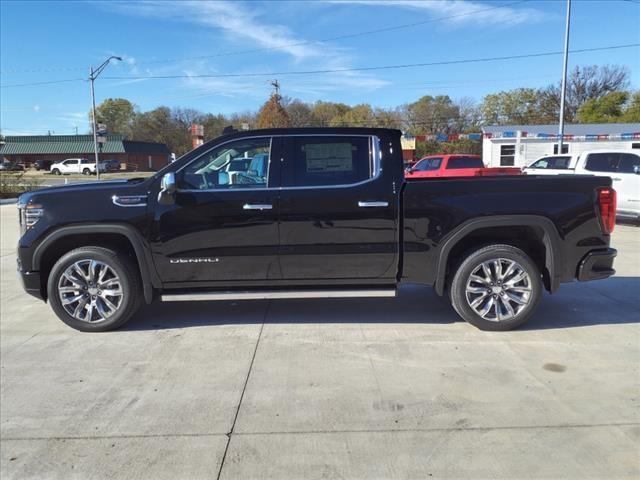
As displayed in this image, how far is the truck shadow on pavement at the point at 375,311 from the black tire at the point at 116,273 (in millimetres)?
229

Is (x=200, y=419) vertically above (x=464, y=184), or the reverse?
(x=464, y=184)

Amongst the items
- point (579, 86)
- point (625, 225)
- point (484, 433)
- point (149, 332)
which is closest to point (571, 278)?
point (484, 433)

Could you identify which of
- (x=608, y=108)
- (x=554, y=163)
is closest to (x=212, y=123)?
(x=608, y=108)

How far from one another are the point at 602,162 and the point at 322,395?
12625 millimetres

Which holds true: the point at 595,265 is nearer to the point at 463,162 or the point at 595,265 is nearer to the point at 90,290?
the point at 90,290

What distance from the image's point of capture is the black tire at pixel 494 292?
4.93 metres

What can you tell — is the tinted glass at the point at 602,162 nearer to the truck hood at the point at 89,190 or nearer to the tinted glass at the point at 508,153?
the truck hood at the point at 89,190

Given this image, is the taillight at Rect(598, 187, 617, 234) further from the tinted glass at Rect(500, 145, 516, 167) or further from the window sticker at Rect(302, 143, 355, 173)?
the tinted glass at Rect(500, 145, 516, 167)

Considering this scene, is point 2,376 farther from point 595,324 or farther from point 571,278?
point 595,324

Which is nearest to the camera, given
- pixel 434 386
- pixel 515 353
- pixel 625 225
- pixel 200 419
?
pixel 200 419

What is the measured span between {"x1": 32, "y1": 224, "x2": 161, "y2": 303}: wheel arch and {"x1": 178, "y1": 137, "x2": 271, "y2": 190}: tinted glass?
2.31ft

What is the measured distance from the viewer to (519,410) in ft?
11.4

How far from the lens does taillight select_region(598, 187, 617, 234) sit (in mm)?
4926

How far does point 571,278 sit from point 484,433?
8.01ft
